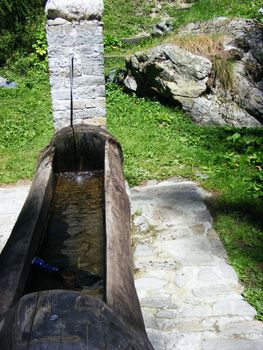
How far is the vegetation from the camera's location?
4207mm

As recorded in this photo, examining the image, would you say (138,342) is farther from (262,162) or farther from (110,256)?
(262,162)

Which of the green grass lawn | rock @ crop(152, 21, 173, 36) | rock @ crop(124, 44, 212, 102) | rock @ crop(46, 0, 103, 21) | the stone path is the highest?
rock @ crop(46, 0, 103, 21)

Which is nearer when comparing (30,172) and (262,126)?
(30,172)

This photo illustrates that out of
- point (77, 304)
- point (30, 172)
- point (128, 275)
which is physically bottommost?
point (30, 172)

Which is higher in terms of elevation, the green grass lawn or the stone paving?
the green grass lawn

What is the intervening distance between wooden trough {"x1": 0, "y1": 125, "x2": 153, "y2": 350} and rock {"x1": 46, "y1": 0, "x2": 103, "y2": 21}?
94 cm

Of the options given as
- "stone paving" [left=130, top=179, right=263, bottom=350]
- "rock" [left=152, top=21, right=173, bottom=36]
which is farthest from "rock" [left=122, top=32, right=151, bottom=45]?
"stone paving" [left=130, top=179, right=263, bottom=350]

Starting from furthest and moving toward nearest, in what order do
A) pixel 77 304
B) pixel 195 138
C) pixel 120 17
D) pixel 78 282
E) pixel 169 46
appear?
pixel 120 17, pixel 169 46, pixel 195 138, pixel 78 282, pixel 77 304

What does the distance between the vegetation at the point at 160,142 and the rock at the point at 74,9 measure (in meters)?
1.71

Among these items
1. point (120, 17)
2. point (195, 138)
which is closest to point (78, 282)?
point (195, 138)

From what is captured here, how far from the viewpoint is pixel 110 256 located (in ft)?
8.98

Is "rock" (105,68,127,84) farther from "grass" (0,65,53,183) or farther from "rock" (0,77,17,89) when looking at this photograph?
"rock" (0,77,17,89)

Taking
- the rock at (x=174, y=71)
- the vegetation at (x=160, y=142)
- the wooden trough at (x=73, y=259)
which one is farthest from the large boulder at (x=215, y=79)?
the wooden trough at (x=73, y=259)

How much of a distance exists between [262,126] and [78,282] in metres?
3.89
